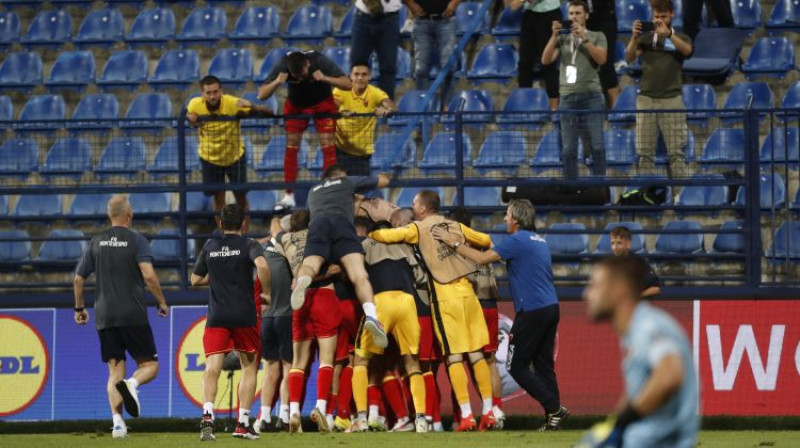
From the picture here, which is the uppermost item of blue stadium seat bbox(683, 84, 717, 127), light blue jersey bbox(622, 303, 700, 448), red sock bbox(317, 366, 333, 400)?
blue stadium seat bbox(683, 84, 717, 127)

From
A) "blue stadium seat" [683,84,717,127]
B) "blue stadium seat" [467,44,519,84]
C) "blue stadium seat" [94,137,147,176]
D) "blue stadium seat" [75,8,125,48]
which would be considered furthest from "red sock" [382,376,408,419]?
"blue stadium seat" [75,8,125,48]

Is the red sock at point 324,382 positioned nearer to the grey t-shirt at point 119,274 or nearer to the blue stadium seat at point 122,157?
the grey t-shirt at point 119,274

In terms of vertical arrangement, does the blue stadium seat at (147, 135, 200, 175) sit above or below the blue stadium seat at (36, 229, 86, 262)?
above

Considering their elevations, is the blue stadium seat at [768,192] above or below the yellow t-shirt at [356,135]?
below

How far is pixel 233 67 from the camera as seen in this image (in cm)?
1827

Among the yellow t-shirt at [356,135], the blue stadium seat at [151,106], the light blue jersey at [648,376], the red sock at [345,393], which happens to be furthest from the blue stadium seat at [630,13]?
the light blue jersey at [648,376]

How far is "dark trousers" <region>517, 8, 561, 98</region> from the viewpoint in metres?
16.4

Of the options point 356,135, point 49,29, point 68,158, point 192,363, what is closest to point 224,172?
point 356,135

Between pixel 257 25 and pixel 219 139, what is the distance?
14.9 feet

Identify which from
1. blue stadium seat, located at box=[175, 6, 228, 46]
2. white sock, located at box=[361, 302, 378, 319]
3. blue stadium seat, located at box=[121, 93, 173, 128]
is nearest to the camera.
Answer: white sock, located at box=[361, 302, 378, 319]

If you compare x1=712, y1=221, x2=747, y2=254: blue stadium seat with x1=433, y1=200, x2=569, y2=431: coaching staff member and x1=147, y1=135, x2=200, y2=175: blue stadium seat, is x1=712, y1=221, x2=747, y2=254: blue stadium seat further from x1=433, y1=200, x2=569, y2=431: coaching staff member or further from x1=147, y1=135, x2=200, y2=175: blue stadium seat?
x1=147, y1=135, x2=200, y2=175: blue stadium seat

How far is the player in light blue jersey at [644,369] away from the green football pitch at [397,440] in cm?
533

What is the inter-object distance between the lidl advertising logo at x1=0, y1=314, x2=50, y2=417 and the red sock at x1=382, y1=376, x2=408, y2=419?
4209mm

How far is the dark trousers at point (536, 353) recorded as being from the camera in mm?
12258
